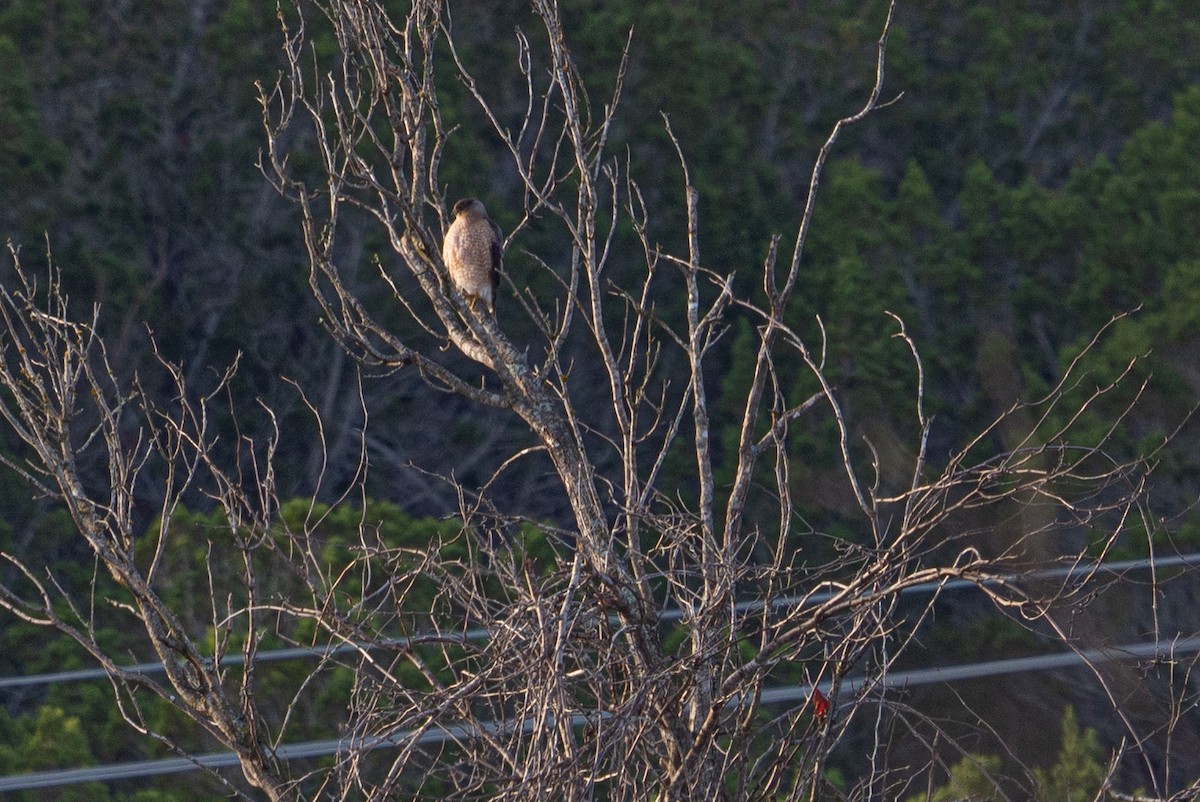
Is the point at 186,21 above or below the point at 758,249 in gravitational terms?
above

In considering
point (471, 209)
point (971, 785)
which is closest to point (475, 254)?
point (471, 209)

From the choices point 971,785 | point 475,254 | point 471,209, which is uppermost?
point 471,209

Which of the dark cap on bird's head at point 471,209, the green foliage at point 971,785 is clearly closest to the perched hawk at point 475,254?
the dark cap on bird's head at point 471,209

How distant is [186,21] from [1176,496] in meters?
7.52

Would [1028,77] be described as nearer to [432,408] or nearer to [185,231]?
[432,408]

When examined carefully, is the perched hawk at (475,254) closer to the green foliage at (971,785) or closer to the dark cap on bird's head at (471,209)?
the dark cap on bird's head at (471,209)

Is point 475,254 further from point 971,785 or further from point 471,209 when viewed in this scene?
point 971,785

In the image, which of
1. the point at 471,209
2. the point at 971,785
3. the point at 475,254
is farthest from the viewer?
the point at 471,209

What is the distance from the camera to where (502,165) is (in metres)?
12.8

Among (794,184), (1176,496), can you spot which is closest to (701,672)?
(1176,496)

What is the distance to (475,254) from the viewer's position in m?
6.42

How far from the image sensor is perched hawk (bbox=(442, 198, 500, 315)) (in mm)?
6355

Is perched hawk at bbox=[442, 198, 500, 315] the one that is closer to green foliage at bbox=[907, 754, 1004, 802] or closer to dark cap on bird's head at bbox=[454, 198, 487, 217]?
dark cap on bird's head at bbox=[454, 198, 487, 217]

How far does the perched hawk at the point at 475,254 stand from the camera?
6.36 metres
